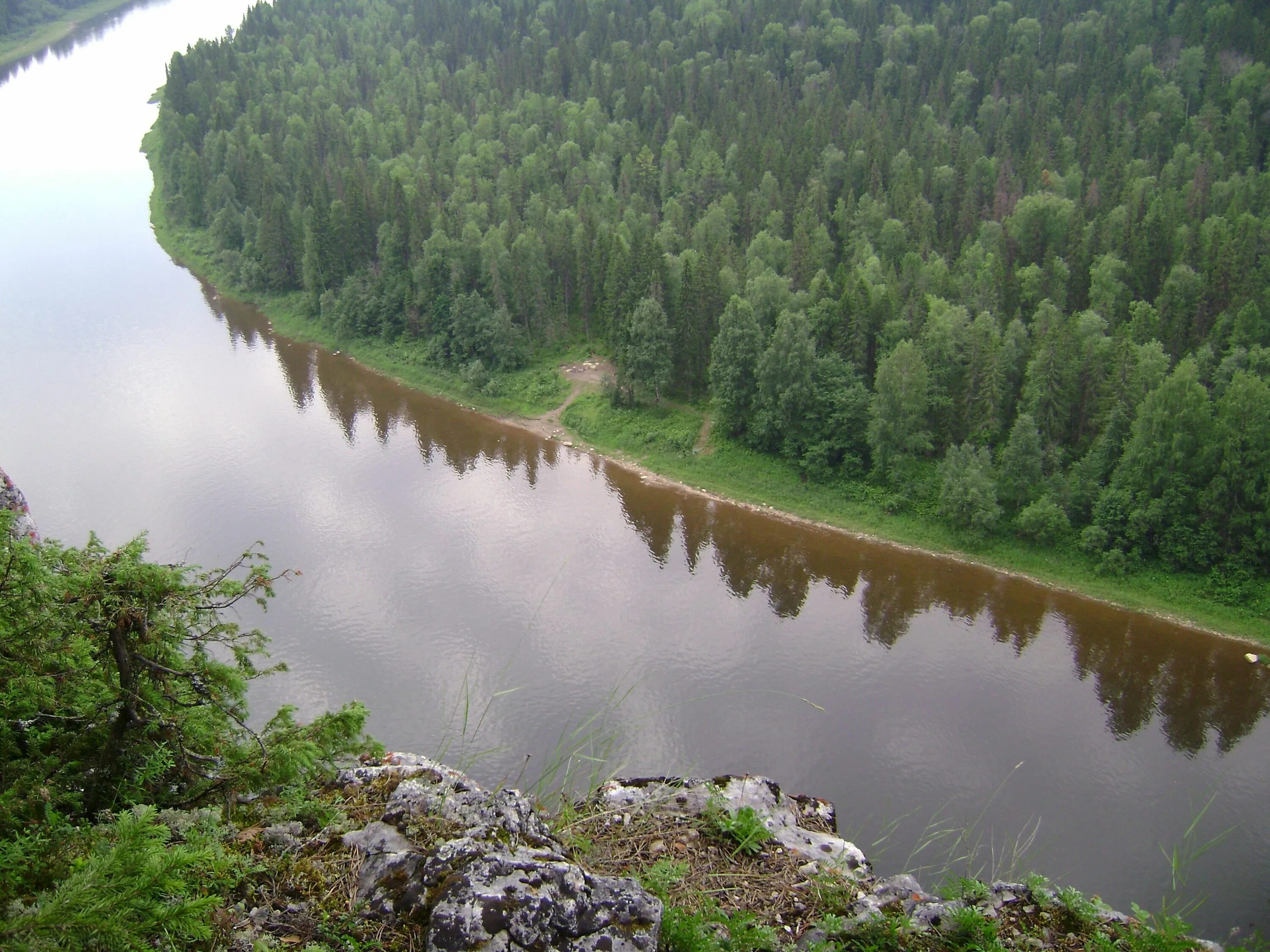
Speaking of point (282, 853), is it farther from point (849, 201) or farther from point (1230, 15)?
point (1230, 15)

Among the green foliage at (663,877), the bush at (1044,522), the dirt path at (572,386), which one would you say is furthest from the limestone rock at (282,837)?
the dirt path at (572,386)

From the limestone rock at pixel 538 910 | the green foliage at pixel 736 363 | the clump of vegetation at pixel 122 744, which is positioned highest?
the clump of vegetation at pixel 122 744

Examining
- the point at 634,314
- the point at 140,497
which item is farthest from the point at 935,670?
the point at 140,497

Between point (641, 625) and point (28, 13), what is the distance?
134 m

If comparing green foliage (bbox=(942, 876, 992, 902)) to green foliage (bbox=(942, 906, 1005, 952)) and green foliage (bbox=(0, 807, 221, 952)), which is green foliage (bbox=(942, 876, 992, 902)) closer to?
green foliage (bbox=(942, 906, 1005, 952))

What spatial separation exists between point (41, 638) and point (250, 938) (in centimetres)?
309

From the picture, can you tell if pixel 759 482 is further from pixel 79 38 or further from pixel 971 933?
pixel 79 38

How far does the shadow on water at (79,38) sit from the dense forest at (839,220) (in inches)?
1227

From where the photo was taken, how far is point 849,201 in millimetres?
61844

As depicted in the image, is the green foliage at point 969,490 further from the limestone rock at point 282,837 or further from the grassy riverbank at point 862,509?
the limestone rock at point 282,837

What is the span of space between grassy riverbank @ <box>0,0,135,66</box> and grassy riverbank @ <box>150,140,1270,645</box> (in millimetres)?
81289

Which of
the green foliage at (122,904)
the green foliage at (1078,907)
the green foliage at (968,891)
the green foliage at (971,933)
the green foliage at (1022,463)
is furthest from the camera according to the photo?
the green foliage at (1022,463)

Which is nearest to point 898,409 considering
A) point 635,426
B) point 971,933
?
point 635,426

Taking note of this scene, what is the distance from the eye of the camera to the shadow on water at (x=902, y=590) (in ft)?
109
